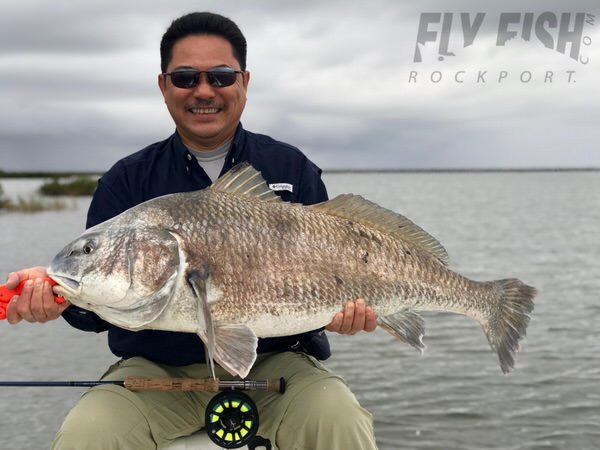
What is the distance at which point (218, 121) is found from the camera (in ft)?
14.3

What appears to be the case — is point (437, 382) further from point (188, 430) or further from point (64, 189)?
point (64, 189)

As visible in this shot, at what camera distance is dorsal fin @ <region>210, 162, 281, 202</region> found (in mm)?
3713

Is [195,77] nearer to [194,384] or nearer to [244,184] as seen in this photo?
[244,184]

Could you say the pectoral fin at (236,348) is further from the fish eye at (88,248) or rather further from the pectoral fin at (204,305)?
the fish eye at (88,248)

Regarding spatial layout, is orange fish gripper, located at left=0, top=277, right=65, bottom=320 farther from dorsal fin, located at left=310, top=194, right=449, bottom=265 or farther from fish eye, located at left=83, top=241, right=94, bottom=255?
dorsal fin, located at left=310, top=194, right=449, bottom=265

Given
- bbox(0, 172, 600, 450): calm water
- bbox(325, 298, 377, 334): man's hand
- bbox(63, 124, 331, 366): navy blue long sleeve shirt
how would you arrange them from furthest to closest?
bbox(0, 172, 600, 450): calm water < bbox(63, 124, 331, 366): navy blue long sleeve shirt < bbox(325, 298, 377, 334): man's hand

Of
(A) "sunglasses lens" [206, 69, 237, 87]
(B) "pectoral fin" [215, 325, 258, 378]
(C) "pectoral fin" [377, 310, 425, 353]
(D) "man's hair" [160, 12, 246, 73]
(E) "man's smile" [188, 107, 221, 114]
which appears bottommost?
(B) "pectoral fin" [215, 325, 258, 378]

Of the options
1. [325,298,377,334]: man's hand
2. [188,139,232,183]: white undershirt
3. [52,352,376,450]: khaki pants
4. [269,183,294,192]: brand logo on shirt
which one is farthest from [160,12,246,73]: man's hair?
[52,352,376,450]: khaki pants

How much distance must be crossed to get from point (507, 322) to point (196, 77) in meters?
2.39

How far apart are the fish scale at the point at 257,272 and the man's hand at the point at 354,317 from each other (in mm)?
44

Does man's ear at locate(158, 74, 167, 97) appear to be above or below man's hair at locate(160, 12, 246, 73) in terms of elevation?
below

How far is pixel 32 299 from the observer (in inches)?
130

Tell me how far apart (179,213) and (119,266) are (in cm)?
42

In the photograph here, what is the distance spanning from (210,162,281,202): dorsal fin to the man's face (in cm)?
71
